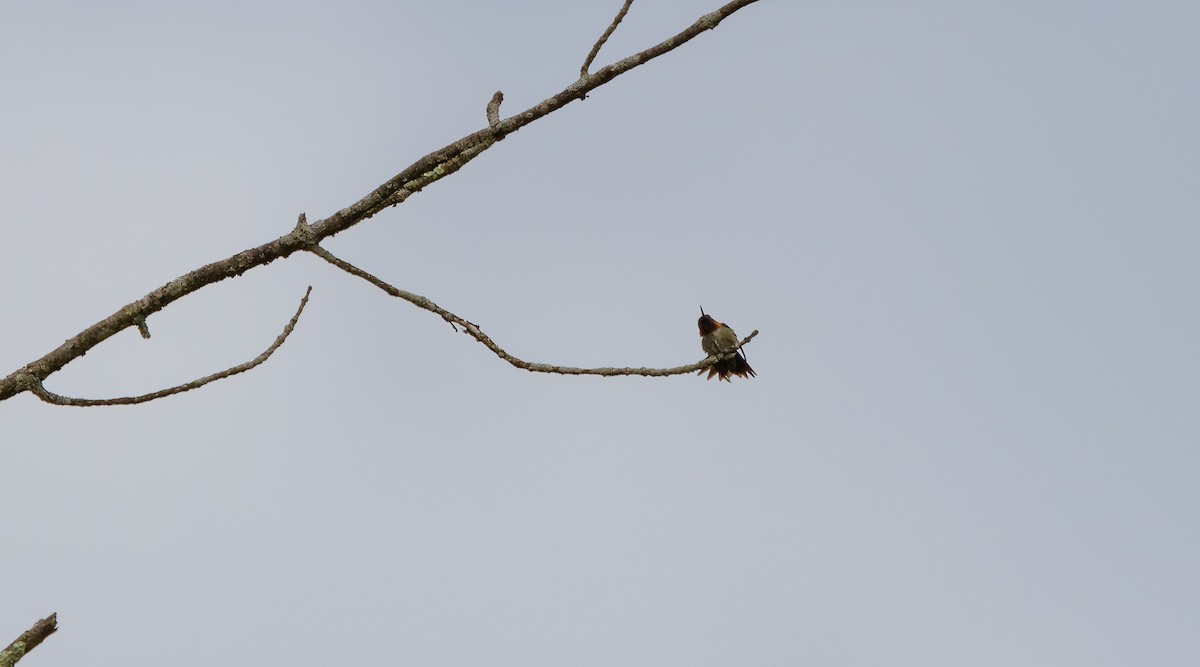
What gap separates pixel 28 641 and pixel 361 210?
212cm

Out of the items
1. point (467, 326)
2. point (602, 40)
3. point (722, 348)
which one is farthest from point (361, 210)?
point (722, 348)

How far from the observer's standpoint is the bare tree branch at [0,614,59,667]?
3002 mm

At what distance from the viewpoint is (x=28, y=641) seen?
3.01 m

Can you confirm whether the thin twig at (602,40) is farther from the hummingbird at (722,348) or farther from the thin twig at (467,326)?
the hummingbird at (722,348)

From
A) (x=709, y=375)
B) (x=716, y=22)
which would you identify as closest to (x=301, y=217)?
(x=716, y=22)

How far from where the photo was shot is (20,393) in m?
3.96

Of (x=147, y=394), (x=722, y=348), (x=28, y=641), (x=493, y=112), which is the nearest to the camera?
(x=28, y=641)

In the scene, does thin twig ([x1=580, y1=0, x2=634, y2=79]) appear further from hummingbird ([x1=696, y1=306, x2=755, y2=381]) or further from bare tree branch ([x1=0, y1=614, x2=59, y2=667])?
hummingbird ([x1=696, y1=306, x2=755, y2=381])

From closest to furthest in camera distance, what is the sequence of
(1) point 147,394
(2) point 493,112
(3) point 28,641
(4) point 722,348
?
(3) point 28,641
(1) point 147,394
(2) point 493,112
(4) point 722,348

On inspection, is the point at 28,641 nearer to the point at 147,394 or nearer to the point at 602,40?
the point at 147,394

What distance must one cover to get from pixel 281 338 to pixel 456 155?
3.65 ft

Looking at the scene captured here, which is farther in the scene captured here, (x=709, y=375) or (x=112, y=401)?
(x=709, y=375)

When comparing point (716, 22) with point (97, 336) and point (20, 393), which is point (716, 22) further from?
point (20, 393)

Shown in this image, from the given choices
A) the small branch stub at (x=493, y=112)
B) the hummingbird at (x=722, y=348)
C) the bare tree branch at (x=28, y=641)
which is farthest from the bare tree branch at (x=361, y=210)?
the hummingbird at (x=722, y=348)
